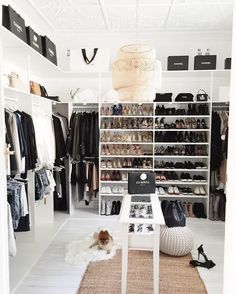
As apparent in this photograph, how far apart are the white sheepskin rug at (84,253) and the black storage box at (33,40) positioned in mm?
2362

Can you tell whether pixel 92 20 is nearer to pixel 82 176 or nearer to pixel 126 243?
pixel 82 176

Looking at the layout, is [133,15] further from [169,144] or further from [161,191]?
[161,191]

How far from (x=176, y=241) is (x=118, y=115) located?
2171 mm

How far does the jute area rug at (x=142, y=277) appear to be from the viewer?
2395mm

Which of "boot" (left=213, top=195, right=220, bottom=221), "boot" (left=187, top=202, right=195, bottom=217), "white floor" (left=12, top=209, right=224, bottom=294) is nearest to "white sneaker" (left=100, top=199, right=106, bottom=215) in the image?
"white floor" (left=12, top=209, right=224, bottom=294)

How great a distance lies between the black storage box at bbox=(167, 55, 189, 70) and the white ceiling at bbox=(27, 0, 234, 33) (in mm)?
525

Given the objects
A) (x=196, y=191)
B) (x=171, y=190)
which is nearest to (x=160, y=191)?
(x=171, y=190)

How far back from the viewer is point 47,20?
4.03 metres

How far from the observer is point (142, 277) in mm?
2592

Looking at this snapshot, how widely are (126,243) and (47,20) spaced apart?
11.2 feet

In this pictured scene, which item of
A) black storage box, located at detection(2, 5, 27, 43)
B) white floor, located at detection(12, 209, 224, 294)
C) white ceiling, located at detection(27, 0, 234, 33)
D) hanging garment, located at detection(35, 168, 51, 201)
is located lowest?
white floor, located at detection(12, 209, 224, 294)

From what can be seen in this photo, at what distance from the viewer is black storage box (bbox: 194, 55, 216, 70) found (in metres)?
4.16

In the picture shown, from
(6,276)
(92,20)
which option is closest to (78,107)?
(92,20)

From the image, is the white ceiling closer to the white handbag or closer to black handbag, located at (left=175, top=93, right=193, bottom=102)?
the white handbag
